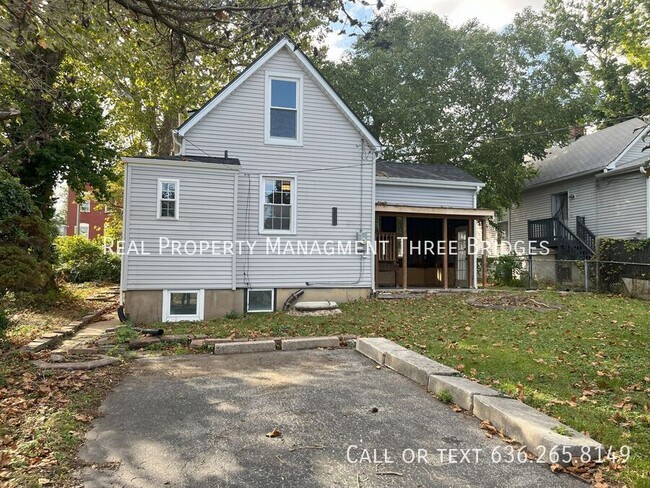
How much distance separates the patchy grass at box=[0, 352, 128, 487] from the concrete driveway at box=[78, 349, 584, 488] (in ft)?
0.55

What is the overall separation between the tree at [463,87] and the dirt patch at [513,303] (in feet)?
40.9

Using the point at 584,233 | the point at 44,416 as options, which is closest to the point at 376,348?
the point at 44,416

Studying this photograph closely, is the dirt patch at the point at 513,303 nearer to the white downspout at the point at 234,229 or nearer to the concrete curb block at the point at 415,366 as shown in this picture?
the concrete curb block at the point at 415,366

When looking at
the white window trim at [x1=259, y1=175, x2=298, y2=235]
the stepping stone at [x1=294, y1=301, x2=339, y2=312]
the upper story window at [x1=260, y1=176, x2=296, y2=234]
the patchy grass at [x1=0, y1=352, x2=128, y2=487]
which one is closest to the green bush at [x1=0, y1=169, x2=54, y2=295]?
the patchy grass at [x1=0, y1=352, x2=128, y2=487]

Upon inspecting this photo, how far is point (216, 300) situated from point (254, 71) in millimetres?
6841

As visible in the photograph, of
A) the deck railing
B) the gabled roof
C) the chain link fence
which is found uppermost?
the gabled roof

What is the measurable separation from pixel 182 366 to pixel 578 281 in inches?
685

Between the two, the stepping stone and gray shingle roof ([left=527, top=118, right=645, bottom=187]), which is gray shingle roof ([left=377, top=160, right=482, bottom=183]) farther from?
gray shingle roof ([left=527, top=118, right=645, bottom=187])

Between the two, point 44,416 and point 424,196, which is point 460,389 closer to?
point 44,416

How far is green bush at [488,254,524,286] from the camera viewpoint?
1913cm

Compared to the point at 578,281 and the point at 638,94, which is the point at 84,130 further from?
the point at 638,94

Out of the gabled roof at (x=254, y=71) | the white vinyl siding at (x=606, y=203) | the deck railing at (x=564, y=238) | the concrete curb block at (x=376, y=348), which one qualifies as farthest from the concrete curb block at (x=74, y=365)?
the white vinyl siding at (x=606, y=203)

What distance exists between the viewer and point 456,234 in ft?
58.0

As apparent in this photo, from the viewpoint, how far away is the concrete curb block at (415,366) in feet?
17.0
